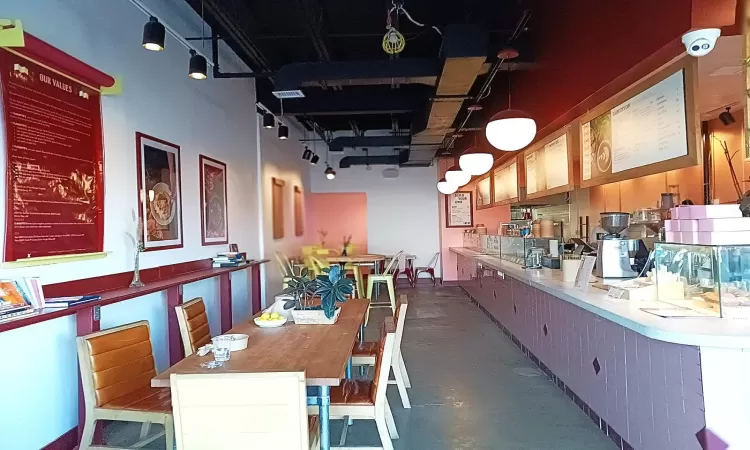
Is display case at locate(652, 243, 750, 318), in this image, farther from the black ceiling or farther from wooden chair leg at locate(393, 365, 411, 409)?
the black ceiling

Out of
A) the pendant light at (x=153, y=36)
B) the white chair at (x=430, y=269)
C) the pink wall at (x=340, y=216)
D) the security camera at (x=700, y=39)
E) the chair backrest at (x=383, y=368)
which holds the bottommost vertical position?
the white chair at (x=430, y=269)

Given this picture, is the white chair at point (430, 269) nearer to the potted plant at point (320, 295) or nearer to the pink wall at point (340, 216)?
the pink wall at point (340, 216)

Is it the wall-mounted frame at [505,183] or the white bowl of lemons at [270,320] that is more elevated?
the wall-mounted frame at [505,183]

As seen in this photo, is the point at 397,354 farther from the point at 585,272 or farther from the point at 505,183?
the point at 505,183

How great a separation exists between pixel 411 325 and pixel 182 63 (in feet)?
13.9

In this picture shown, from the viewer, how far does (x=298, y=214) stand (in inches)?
422

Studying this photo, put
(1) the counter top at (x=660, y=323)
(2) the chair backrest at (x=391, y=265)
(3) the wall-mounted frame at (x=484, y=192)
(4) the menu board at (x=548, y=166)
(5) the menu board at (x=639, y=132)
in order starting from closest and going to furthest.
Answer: (1) the counter top at (x=660, y=323)
(5) the menu board at (x=639, y=132)
(4) the menu board at (x=548, y=166)
(2) the chair backrest at (x=391, y=265)
(3) the wall-mounted frame at (x=484, y=192)

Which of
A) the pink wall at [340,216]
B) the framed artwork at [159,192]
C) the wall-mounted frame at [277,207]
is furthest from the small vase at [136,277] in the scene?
the pink wall at [340,216]

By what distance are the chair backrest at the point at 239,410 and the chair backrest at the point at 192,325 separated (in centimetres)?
125

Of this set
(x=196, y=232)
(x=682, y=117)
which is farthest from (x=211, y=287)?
(x=682, y=117)

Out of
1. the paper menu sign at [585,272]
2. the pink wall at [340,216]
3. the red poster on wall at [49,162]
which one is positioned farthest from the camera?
the pink wall at [340,216]

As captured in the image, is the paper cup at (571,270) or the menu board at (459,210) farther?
the menu board at (459,210)

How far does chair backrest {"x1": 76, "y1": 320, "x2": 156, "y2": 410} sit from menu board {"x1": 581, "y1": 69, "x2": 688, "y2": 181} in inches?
134

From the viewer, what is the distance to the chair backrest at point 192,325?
10.5ft
